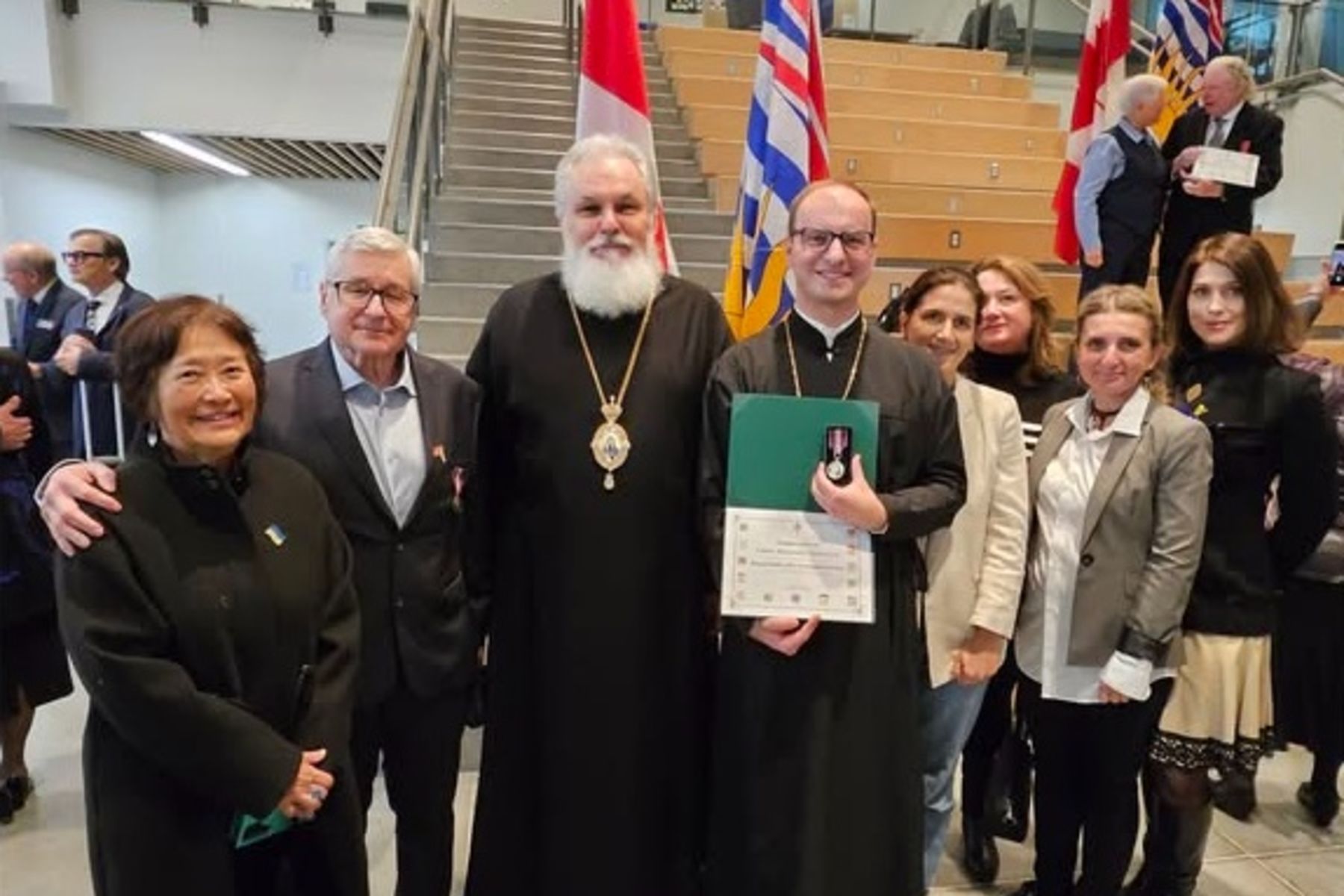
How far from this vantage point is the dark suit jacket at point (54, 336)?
400 cm

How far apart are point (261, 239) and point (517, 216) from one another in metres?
7.21

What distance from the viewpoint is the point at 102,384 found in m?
4.14

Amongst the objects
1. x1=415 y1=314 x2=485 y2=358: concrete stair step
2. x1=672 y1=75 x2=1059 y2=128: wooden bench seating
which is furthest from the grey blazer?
x1=672 y1=75 x2=1059 y2=128: wooden bench seating

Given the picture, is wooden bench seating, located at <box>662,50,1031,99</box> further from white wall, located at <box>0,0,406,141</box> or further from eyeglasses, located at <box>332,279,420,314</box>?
eyeglasses, located at <box>332,279,420,314</box>

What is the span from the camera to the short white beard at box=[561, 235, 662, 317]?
1774 mm

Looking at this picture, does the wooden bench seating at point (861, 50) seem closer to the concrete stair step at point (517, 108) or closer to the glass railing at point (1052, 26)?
the glass railing at point (1052, 26)

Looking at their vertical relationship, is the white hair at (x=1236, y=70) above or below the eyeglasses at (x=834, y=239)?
above

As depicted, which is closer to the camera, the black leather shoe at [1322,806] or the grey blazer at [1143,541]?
the grey blazer at [1143,541]

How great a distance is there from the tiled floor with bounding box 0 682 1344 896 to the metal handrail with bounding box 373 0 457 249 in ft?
6.35

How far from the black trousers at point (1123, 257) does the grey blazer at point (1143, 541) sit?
2331 millimetres

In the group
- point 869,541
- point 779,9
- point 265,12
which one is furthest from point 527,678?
point 265,12

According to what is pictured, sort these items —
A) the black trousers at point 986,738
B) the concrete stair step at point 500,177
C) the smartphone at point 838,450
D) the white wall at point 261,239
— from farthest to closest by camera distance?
the white wall at point 261,239, the concrete stair step at point 500,177, the black trousers at point 986,738, the smartphone at point 838,450

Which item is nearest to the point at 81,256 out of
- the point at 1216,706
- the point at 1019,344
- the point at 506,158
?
the point at 506,158

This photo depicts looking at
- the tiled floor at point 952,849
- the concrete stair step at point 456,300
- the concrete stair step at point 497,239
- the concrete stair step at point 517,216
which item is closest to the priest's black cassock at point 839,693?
the tiled floor at point 952,849
